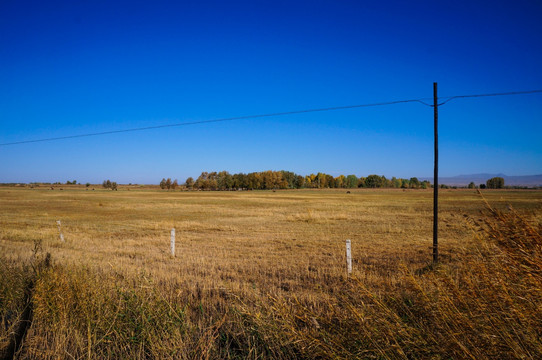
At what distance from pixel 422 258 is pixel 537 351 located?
458 inches

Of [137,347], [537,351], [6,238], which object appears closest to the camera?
[537,351]

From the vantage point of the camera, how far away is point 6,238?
18.3 metres

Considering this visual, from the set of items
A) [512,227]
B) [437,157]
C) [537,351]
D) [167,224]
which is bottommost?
[167,224]

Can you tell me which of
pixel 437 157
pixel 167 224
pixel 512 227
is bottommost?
pixel 167 224

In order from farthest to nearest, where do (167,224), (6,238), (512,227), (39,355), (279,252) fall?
(167,224) < (6,238) < (279,252) < (39,355) < (512,227)

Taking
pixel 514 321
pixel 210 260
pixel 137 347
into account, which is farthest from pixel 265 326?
pixel 210 260

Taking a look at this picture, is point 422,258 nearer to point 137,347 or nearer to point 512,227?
point 512,227

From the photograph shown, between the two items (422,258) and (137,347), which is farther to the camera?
(422,258)

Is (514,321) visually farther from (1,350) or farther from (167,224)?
(167,224)

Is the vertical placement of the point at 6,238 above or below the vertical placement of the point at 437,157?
below

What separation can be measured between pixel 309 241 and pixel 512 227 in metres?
15.4

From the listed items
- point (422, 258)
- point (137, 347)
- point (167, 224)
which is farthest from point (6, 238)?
point (422, 258)

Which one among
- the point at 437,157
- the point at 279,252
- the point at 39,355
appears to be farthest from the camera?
the point at 279,252

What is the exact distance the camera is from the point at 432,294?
3.81m
